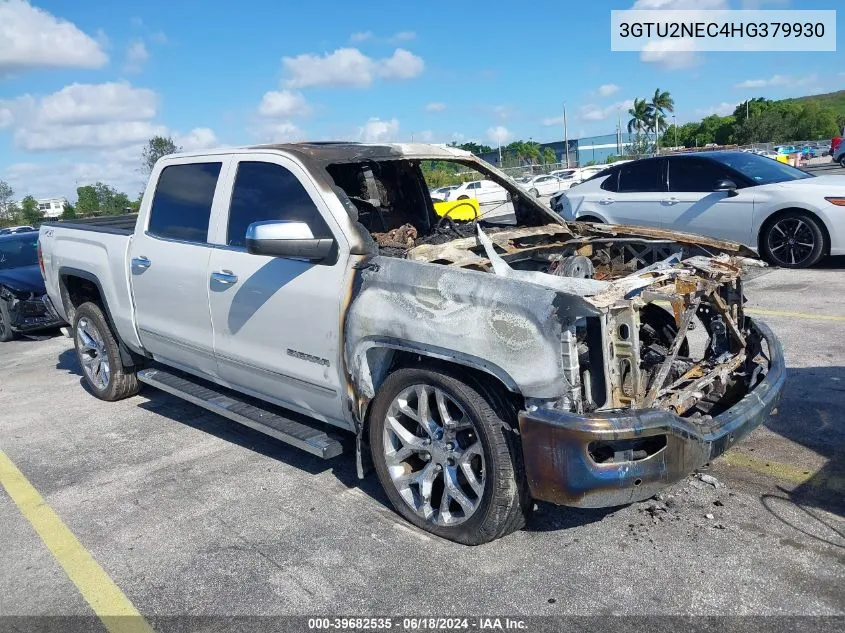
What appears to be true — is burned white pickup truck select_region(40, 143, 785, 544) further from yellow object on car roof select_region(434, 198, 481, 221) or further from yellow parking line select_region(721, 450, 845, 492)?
yellow parking line select_region(721, 450, 845, 492)

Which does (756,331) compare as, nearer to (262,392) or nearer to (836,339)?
(836,339)

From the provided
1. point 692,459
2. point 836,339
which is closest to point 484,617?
point 692,459

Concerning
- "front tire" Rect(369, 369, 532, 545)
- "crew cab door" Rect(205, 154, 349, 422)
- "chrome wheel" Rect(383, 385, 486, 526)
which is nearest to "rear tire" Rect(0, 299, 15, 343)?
"crew cab door" Rect(205, 154, 349, 422)

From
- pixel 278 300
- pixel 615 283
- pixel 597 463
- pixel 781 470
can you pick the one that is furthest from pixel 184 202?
pixel 781 470

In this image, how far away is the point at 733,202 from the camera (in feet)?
30.8

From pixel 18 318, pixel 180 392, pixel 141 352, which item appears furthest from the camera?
pixel 18 318

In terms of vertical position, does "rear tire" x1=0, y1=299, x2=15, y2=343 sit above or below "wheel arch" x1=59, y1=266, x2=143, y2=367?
below

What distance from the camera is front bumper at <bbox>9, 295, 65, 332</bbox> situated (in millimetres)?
9672

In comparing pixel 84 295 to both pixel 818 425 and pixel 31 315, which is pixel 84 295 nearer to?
pixel 31 315

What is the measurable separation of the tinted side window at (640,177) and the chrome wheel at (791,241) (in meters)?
1.66

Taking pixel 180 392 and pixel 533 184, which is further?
pixel 533 184

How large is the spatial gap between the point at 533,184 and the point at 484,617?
3821 centimetres

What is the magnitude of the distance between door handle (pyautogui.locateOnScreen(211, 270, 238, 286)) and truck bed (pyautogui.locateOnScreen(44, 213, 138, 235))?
1.47 m

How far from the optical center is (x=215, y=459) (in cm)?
482
